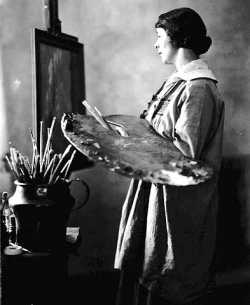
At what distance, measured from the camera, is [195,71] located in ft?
6.54

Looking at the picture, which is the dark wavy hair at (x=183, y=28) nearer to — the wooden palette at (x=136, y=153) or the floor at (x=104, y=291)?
the wooden palette at (x=136, y=153)

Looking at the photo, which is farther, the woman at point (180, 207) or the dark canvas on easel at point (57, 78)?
the dark canvas on easel at point (57, 78)

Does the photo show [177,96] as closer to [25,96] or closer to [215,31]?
[215,31]

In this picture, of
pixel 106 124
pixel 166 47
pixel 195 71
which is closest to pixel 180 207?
pixel 106 124

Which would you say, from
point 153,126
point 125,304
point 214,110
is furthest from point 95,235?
point 214,110

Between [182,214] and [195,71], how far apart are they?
23.2 inches

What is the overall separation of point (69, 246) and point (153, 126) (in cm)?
61

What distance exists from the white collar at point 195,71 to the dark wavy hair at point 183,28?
0.29 feet

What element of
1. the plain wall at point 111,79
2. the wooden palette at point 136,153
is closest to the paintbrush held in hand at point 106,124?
the wooden palette at point 136,153

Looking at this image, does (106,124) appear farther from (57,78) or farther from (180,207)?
(57,78)

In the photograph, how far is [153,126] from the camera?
6.74 ft

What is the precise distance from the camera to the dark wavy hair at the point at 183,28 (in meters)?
2.05

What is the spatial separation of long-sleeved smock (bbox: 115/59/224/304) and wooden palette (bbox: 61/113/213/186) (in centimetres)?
8

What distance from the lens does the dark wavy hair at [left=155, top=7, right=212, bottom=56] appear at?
2.05m
